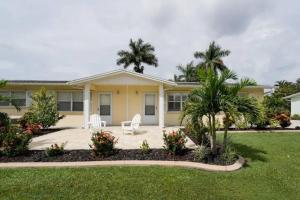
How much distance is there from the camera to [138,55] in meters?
39.8

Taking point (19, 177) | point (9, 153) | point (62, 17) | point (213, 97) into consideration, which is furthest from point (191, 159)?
point (62, 17)

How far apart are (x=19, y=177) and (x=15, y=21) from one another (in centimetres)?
947

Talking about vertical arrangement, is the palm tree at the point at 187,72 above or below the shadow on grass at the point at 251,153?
above

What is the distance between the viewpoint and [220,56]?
39.8m

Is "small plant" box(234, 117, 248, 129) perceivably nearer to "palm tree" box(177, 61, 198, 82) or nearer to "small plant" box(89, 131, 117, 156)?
"small plant" box(89, 131, 117, 156)

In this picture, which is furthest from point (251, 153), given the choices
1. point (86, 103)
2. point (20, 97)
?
point (20, 97)

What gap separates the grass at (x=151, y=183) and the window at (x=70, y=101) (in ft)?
39.6

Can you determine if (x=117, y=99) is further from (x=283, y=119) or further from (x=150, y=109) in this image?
(x=283, y=119)

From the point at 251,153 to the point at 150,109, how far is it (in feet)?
34.3

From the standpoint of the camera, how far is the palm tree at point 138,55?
39.8m

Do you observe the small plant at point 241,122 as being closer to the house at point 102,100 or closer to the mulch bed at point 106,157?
the mulch bed at point 106,157

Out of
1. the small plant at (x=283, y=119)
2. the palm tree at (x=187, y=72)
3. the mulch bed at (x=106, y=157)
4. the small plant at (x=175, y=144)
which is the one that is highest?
the palm tree at (x=187, y=72)

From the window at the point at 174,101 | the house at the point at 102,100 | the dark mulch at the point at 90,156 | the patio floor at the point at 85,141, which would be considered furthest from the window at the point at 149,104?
the dark mulch at the point at 90,156

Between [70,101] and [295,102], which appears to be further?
[295,102]
